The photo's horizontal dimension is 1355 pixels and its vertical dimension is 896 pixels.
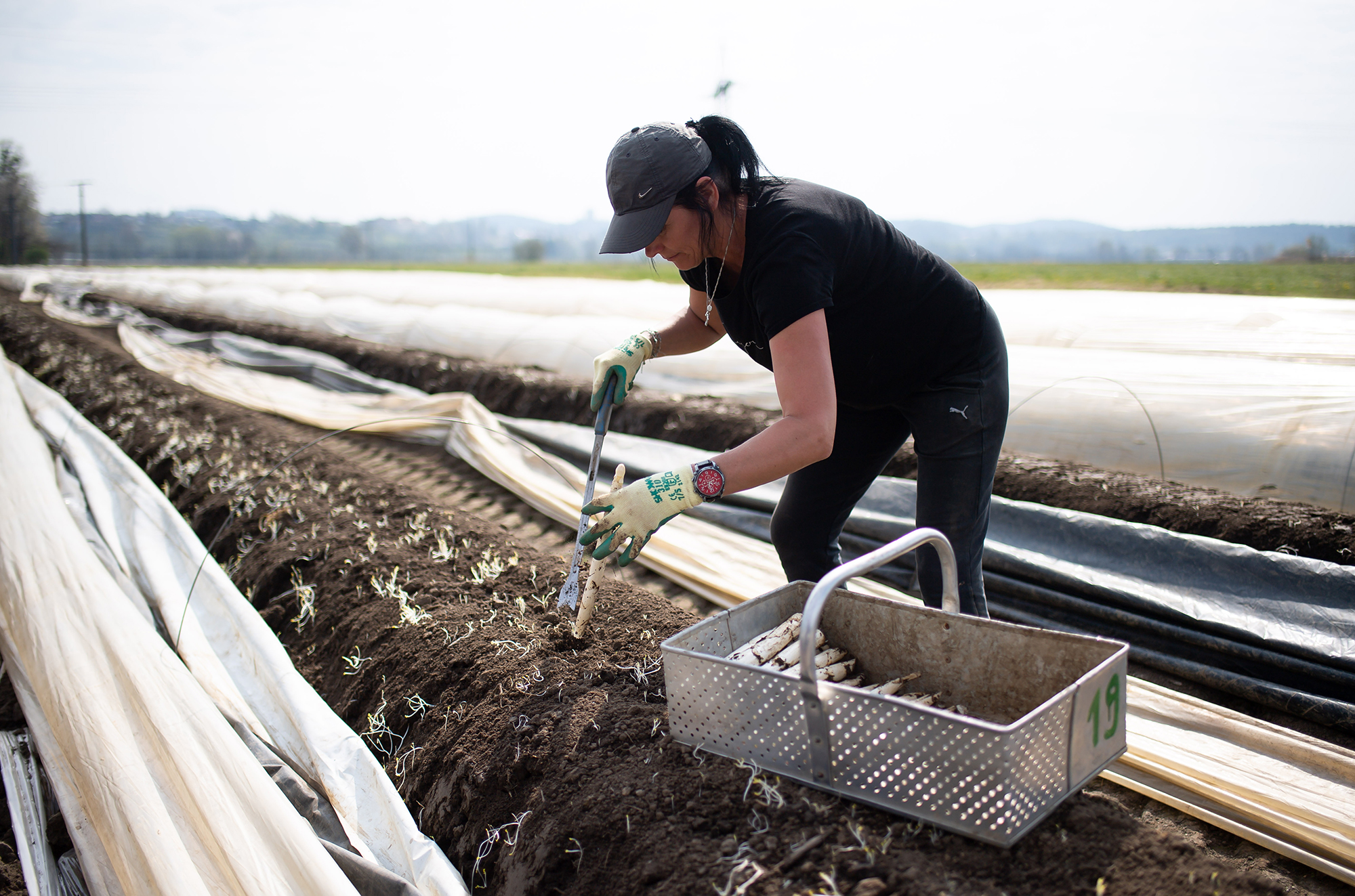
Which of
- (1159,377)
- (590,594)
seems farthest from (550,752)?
(1159,377)

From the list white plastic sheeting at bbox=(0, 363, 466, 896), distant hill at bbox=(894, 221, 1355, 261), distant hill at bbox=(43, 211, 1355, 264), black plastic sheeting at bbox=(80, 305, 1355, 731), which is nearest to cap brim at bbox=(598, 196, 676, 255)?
white plastic sheeting at bbox=(0, 363, 466, 896)

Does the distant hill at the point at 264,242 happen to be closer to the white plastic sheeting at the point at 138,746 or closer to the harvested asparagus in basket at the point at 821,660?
the white plastic sheeting at the point at 138,746

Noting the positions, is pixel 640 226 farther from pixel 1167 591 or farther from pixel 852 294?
pixel 1167 591

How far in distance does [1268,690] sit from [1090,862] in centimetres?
157

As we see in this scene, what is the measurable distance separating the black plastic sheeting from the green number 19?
4.50 feet

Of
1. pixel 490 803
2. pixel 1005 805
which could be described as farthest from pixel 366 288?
pixel 1005 805

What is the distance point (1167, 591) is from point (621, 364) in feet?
6.91

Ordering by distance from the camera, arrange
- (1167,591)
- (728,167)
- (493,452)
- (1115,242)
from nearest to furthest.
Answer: (728,167) → (1167,591) → (493,452) → (1115,242)

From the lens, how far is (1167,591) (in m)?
2.88

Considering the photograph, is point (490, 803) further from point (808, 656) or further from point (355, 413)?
point (355, 413)

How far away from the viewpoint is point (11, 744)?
2479 millimetres

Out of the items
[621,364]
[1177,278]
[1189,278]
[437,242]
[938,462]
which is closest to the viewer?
[938,462]

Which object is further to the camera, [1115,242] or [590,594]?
[1115,242]

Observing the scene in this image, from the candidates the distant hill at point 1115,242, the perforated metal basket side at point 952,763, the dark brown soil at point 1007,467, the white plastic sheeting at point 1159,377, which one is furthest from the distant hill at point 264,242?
the distant hill at point 1115,242
